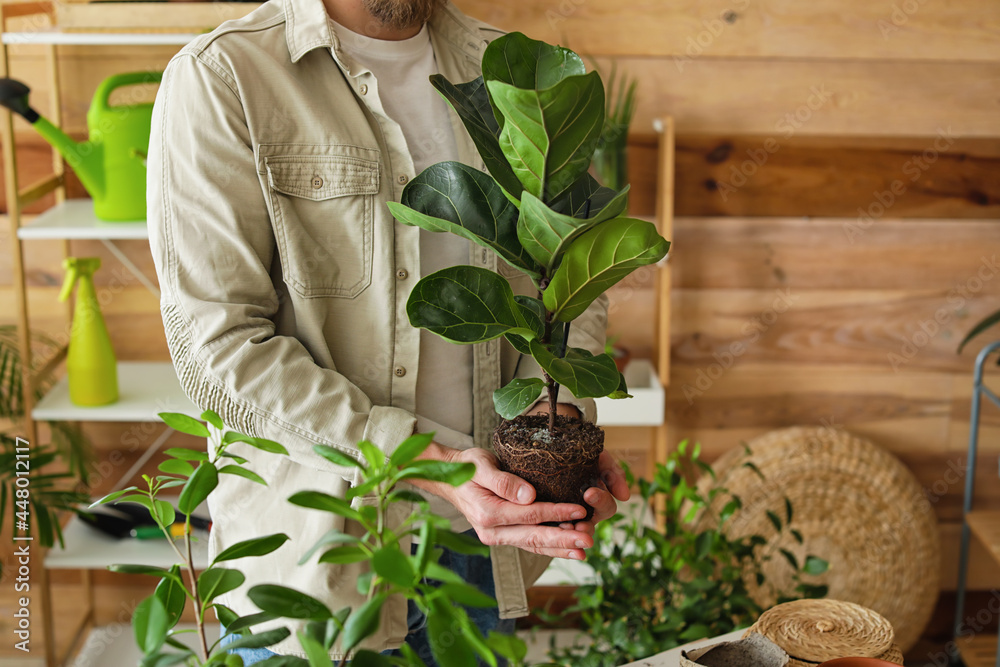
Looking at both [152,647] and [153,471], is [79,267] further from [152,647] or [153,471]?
[152,647]

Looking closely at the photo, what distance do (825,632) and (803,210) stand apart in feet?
4.76

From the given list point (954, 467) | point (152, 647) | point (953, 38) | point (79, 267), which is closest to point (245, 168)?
point (152, 647)

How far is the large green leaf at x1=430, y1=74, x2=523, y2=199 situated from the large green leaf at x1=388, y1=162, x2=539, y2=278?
0.02 m

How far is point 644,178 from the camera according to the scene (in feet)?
6.84

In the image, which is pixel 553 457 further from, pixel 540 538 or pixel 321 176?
pixel 321 176

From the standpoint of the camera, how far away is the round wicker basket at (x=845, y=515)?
2127 millimetres

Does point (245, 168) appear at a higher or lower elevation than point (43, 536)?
higher

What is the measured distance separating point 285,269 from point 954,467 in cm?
199

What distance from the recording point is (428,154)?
1151 mm

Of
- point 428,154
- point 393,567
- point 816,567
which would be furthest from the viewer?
point 816,567

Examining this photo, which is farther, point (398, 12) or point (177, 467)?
point (398, 12)

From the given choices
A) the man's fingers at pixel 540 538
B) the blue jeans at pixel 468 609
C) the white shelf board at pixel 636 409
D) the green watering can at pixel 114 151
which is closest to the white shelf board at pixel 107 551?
the green watering can at pixel 114 151

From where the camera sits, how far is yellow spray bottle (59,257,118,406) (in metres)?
1.85

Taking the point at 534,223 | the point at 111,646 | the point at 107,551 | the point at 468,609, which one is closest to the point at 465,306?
the point at 534,223
